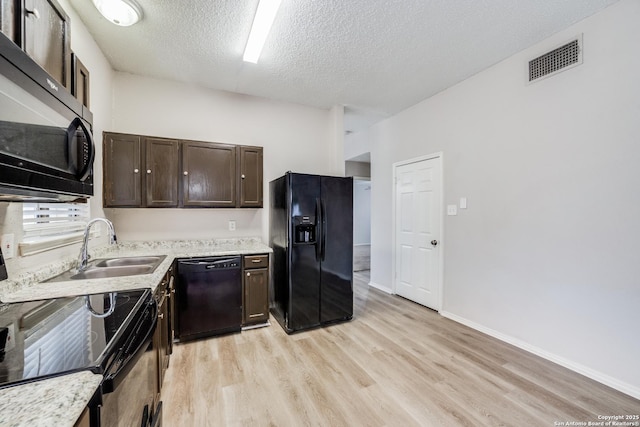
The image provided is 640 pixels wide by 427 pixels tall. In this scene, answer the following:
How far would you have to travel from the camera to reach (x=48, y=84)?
40.0 inches

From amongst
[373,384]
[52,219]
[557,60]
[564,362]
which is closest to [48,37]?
[52,219]

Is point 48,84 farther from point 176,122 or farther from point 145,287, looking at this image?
point 176,122

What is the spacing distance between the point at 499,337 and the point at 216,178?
356 cm

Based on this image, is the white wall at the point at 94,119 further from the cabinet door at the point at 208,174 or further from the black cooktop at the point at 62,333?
the cabinet door at the point at 208,174

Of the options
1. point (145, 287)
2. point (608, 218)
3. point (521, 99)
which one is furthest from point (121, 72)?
point (608, 218)

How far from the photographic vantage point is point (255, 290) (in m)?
2.91

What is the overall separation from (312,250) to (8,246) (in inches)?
88.6

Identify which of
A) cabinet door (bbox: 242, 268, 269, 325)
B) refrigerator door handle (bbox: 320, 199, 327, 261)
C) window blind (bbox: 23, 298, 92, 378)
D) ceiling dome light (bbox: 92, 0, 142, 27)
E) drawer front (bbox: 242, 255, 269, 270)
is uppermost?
ceiling dome light (bbox: 92, 0, 142, 27)

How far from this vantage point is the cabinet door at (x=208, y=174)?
2.89 metres

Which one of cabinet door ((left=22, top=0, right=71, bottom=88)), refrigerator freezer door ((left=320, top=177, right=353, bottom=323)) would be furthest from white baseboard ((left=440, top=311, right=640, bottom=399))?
cabinet door ((left=22, top=0, right=71, bottom=88))

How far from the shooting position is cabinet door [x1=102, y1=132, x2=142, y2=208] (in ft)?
8.52

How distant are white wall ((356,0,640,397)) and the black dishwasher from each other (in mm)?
2592

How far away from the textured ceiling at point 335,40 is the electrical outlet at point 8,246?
187 cm

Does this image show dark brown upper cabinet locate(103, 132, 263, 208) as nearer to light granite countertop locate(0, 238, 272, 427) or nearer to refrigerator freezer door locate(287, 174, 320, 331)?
light granite countertop locate(0, 238, 272, 427)
